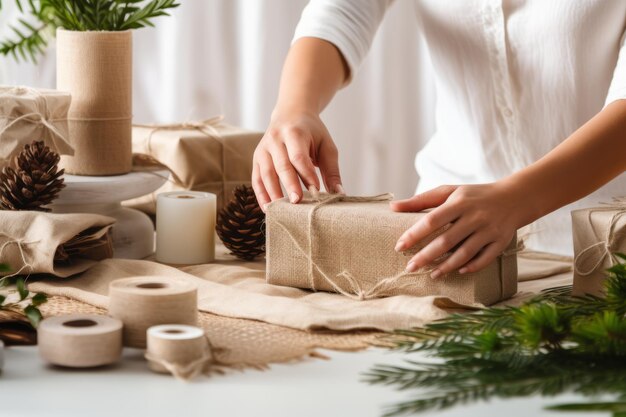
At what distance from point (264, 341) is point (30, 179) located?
16.2 inches

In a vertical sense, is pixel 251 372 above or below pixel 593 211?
below

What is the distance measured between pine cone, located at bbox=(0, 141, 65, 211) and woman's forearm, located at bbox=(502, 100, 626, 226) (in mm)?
534

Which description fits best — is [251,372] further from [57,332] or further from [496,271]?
[496,271]

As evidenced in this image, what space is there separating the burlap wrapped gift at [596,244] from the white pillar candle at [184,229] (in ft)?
1.51

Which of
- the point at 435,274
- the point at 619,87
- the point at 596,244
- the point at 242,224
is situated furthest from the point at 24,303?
the point at 619,87

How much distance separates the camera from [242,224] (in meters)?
1.22

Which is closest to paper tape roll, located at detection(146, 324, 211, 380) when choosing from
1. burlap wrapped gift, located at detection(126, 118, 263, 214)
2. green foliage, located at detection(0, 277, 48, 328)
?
A: green foliage, located at detection(0, 277, 48, 328)

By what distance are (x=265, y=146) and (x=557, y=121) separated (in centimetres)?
49

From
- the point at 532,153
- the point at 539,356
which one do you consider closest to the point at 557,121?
the point at 532,153

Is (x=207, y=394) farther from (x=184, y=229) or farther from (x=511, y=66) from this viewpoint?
(x=511, y=66)

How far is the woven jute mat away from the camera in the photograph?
810mm

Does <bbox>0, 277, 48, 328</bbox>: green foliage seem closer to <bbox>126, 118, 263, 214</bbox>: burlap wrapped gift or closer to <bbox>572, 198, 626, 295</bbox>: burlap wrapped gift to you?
<bbox>126, 118, 263, 214</bbox>: burlap wrapped gift

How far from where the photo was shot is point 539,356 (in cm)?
74

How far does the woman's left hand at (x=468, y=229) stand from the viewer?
0.96 meters
